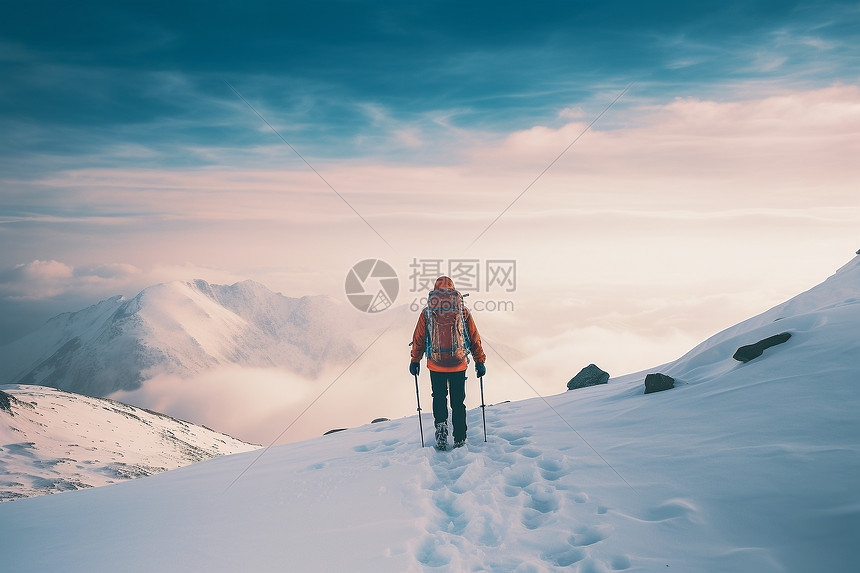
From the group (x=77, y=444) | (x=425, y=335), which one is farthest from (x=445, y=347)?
(x=77, y=444)

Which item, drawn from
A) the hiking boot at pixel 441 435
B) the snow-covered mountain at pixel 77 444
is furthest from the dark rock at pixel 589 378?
the snow-covered mountain at pixel 77 444

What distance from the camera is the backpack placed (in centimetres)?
829

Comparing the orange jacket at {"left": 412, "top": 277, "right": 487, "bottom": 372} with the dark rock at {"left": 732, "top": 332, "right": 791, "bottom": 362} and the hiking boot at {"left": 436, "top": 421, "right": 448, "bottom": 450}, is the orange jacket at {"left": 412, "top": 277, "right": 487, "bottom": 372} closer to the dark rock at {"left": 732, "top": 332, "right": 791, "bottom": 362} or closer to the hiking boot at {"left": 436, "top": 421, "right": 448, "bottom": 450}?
the hiking boot at {"left": 436, "top": 421, "right": 448, "bottom": 450}

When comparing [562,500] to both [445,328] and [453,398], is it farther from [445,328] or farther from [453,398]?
[445,328]

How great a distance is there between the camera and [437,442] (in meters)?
8.31

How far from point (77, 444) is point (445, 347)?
4786cm

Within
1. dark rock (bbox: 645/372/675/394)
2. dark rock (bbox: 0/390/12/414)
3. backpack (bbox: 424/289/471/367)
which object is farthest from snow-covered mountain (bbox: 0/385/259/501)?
dark rock (bbox: 645/372/675/394)

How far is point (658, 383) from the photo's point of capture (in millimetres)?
8883

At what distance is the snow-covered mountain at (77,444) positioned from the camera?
32.5 metres

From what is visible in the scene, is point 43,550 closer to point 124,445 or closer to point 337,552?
point 337,552

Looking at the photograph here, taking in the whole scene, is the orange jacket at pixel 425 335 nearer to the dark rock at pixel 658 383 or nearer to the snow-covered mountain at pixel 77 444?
the dark rock at pixel 658 383

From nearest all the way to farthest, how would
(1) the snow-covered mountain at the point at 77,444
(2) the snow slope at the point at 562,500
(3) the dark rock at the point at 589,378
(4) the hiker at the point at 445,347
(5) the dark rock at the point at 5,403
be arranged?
(2) the snow slope at the point at 562,500 → (4) the hiker at the point at 445,347 → (3) the dark rock at the point at 589,378 → (1) the snow-covered mountain at the point at 77,444 → (5) the dark rock at the point at 5,403

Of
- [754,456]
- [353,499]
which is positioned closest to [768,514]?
[754,456]

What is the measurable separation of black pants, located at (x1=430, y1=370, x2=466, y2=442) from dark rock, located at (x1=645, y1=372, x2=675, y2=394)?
12.4 feet
